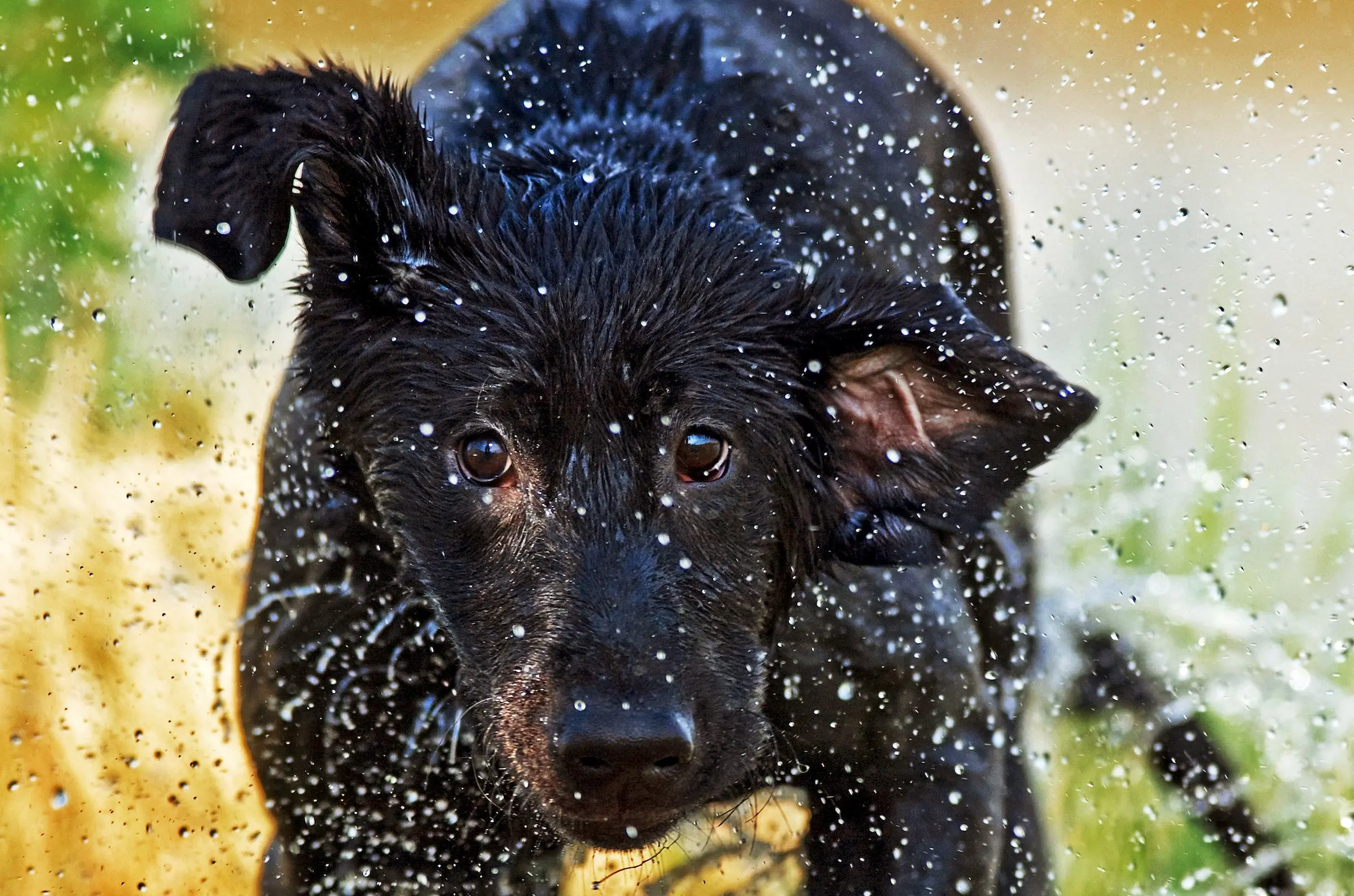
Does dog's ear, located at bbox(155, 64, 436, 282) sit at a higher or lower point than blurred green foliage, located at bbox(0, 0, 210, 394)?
higher

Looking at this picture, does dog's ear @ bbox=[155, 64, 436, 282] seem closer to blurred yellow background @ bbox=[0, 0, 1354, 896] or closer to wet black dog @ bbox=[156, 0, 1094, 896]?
wet black dog @ bbox=[156, 0, 1094, 896]

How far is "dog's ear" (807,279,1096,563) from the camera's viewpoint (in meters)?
3.27

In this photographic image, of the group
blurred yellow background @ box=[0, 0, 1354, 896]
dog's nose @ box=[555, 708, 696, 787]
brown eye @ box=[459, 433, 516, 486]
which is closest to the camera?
dog's nose @ box=[555, 708, 696, 787]

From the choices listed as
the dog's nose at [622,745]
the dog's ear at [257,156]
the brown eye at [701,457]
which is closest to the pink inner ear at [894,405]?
the brown eye at [701,457]

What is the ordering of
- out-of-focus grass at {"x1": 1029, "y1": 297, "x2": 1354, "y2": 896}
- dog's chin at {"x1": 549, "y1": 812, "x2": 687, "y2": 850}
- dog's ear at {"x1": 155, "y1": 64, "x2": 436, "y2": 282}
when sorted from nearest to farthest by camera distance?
1. dog's chin at {"x1": 549, "y1": 812, "x2": 687, "y2": 850}
2. dog's ear at {"x1": 155, "y1": 64, "x2": 436, "y2": 282}
3. out-of-focus grass at {"x1": 1029, "y1": 297, "x2": 1354, "y2": 896}

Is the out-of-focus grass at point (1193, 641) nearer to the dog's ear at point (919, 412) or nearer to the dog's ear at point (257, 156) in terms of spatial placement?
the dog's ear at point (919, 412)

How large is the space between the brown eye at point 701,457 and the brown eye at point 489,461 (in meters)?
0.33

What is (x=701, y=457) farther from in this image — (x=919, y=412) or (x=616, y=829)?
(x=616, y=829)

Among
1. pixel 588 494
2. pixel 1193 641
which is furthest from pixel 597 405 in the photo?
pixel 1193 641

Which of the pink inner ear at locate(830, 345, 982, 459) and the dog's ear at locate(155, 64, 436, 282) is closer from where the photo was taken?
the dog's ear at locate(155, 64, 436, 282)

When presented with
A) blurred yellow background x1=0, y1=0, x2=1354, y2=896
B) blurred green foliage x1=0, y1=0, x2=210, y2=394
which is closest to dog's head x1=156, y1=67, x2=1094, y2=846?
blurred yellow background x1=0, y1=0, x2=1354, y2=896

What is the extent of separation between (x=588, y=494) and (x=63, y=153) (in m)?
4.14

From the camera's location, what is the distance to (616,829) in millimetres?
2959

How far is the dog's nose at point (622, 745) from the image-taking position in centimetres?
274
